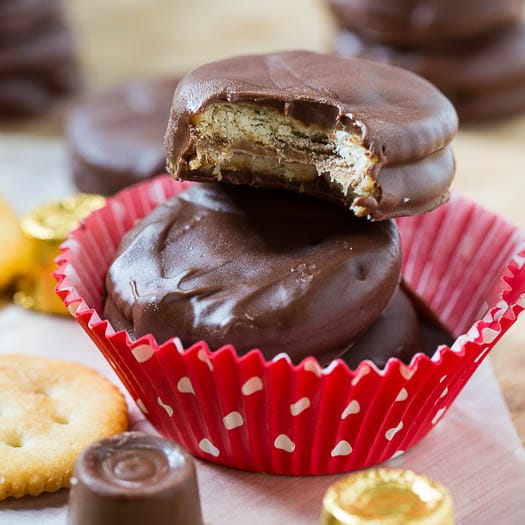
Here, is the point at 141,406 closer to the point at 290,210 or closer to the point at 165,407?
the point at 165,407

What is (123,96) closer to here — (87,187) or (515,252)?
(87,187)

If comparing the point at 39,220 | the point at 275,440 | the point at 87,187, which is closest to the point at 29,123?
the point at 87,187

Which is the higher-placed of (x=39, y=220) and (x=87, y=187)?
(x=39, y=220)

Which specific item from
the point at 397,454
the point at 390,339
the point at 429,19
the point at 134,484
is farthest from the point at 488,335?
the point at 429,19

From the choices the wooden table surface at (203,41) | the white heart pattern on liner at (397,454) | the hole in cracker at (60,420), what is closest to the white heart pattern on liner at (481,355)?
the white heart pattern on liner at (397,454)

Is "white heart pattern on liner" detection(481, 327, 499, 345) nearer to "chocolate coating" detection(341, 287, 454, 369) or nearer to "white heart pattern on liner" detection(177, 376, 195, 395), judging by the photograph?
"chocolate coating" detection(341, 287, 454, 369)
